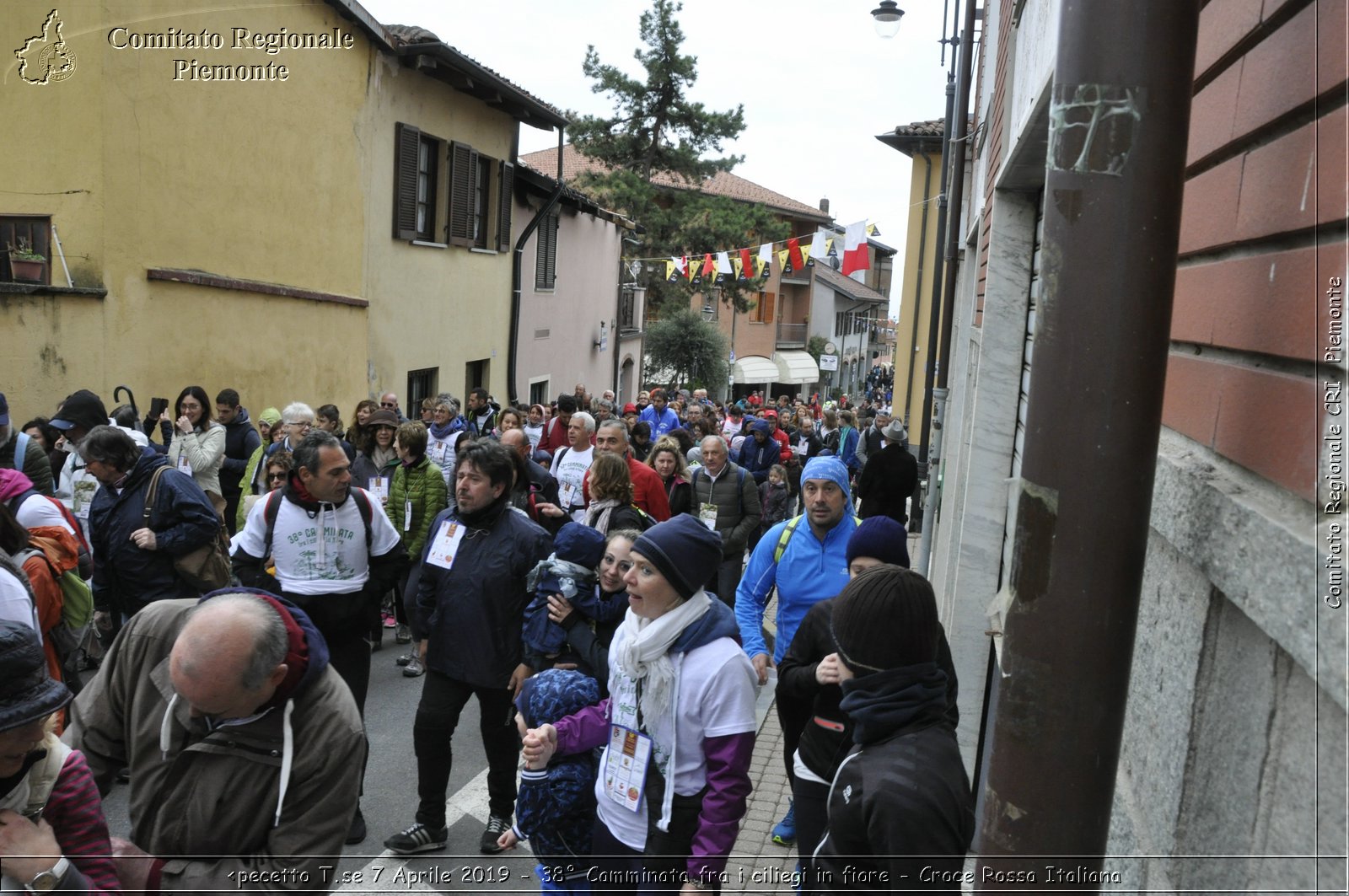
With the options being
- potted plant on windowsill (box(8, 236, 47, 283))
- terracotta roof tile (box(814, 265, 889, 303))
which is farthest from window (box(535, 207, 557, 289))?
terracotta roof tile (box(814, 265, 889, 303))

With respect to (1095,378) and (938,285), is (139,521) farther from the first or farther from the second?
(938,285)

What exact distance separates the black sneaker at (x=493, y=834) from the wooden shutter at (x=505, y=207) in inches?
625

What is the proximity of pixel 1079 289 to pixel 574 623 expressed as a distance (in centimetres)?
336

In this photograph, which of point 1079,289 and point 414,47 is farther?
point 414,47

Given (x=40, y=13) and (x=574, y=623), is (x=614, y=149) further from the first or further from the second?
(x=574, y=623)

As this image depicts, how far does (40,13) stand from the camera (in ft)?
34.2

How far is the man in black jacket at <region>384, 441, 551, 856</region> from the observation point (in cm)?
503

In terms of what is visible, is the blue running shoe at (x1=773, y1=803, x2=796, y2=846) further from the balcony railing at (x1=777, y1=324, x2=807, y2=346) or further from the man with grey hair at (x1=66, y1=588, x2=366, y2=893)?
the balcony railing at (x1=777, y1=324, x2=807, y2=346)

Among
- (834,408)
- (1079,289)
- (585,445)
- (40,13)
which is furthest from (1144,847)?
(834,408)

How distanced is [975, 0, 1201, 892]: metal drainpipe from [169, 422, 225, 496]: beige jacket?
27.7ft

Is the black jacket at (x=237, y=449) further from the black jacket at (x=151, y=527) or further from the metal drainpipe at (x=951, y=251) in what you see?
the metal drainpipe at (x=951, y=251)

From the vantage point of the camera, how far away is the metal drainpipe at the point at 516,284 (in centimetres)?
2086

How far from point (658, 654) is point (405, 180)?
1398cm

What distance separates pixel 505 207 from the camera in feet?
65.4
